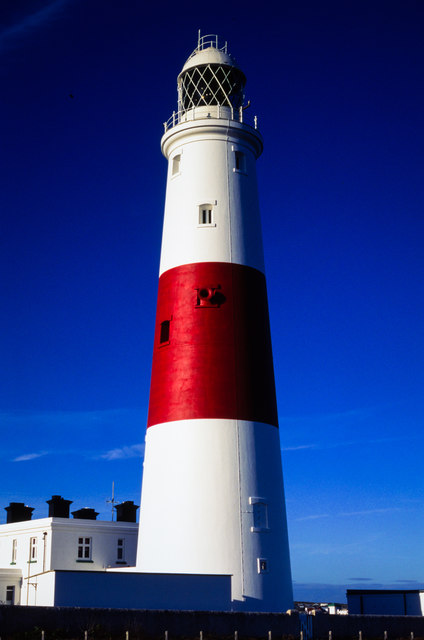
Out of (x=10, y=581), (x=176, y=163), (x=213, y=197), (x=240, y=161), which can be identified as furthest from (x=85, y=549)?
Answer: (x=240, y=161)

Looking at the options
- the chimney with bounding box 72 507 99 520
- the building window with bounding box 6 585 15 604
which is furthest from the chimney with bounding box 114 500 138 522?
the building window with bounding box 6 585 15 604

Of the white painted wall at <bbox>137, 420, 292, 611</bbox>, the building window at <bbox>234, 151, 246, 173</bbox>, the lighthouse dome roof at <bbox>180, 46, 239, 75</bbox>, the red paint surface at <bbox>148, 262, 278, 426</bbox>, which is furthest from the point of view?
the lighthouse dome roof at <bbox>180, 46, 239, 75</bbox>

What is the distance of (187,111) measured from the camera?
33000 mm

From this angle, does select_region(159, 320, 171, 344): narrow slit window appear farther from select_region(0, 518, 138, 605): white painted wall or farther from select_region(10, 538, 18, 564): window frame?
select_region(10, 538, 18, 564): window frame

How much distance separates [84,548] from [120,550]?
1751mm

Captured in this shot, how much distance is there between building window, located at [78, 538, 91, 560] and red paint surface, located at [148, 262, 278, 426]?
9567mm

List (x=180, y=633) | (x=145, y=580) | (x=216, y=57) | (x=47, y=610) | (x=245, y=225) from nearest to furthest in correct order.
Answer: (x=47, y=610) → (x=180, y=633) → (x=145, y=580) → (x=245, y=225) → (x=216, y=57)

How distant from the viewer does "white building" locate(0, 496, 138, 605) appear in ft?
117

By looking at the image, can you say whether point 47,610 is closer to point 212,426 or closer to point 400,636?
point 212,426

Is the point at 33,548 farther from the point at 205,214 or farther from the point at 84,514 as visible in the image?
the point at 205,214

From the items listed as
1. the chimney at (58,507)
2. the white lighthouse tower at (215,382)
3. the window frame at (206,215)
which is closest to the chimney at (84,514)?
the chimney at (58,507)

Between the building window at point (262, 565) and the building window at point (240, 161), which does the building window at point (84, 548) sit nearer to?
the building window at point (262, 565)

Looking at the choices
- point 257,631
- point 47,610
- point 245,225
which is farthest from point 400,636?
point 245,225

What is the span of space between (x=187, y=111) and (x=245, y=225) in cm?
541
